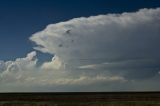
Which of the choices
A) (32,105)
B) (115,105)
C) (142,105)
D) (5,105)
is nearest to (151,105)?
(142,105)

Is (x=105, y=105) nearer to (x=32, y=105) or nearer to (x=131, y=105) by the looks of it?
(x=131, y=105)

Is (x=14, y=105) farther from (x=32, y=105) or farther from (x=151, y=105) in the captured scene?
(x=151, y=105)

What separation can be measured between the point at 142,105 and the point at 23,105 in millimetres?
19370

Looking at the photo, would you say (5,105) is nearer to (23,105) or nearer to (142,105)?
(23,105)

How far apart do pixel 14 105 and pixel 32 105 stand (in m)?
3.13

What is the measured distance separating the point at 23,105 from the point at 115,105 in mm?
14752

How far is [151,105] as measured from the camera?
57.4 m

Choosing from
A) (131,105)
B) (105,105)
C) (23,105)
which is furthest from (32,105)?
(131,105)

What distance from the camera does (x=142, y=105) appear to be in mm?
58562

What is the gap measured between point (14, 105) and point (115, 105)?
1632cm

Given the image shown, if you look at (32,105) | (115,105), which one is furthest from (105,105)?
(32,105)

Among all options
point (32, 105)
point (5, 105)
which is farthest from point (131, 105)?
point (5, 105)

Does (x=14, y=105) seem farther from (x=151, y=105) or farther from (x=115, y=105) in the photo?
(x=151, y=105)

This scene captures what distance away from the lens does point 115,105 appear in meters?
56.7
